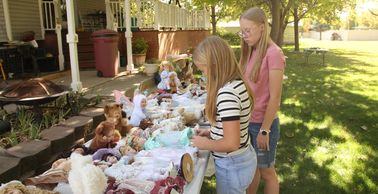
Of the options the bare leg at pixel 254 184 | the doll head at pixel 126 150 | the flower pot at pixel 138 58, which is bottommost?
the bare leg at pixel 254 184

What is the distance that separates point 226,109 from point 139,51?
31.3 ft

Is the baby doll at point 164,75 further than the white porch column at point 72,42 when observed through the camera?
No

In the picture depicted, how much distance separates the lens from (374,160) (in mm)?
4754

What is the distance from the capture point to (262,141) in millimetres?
2691

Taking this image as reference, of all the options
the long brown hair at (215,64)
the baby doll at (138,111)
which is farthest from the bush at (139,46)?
the long brown hair at (215,64)

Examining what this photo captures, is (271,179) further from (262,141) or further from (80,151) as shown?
(80,151)

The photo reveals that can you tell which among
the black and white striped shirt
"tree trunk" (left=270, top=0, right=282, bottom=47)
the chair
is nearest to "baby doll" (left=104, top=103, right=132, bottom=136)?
the black and white striped shirt

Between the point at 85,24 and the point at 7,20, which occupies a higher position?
the point at 85,24

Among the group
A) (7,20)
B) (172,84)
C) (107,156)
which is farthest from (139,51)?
(107,156)

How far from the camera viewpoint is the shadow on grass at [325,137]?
165 inches

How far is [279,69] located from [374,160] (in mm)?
3048

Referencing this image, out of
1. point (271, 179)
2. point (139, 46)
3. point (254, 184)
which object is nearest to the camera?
point (271, 179)

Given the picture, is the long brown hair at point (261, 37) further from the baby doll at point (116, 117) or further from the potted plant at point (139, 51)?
the potted plant at point (139, 51)

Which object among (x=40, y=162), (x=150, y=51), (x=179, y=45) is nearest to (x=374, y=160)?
(x=40, y=162)
